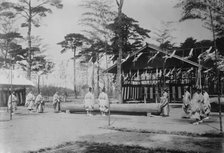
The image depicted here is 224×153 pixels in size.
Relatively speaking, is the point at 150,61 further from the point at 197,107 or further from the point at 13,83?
the point at 197,107

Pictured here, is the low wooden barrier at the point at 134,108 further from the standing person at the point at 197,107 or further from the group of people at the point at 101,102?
the standing person at the point at 197,107

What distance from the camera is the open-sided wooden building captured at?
2331 cm

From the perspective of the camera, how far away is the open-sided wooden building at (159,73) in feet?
76.5

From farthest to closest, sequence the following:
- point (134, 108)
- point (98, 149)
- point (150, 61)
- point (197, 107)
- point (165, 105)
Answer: point (150, 61)
point (134, 108)
point (165, 105)
point (197, 107)
point (98, 149)

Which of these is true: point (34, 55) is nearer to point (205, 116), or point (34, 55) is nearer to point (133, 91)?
point (133, 91)

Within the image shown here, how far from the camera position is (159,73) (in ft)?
84.2

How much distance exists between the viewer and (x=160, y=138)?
8.54 meters

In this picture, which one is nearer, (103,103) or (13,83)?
(103,103)

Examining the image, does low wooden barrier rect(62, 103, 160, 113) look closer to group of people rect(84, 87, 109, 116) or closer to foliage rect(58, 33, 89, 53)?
group of people rect(84, 87, 109, 116)

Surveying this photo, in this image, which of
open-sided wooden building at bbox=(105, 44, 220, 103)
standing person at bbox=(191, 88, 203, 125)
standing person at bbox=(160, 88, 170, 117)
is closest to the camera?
standing person at bbox=(191, 88, 203, 125)

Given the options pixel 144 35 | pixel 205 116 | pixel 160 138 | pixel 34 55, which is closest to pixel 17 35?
pixel 34 55

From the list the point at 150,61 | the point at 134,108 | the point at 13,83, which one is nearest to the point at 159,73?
the point at 150,61

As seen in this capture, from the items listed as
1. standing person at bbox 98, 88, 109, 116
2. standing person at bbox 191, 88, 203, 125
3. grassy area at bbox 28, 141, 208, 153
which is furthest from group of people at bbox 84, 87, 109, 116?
grassy area at bbox 28, 141, 208, 153

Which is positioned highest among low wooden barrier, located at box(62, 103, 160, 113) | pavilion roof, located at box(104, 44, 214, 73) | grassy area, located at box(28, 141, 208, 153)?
pavilion roof, located at box(104, 44, 214, 73)
